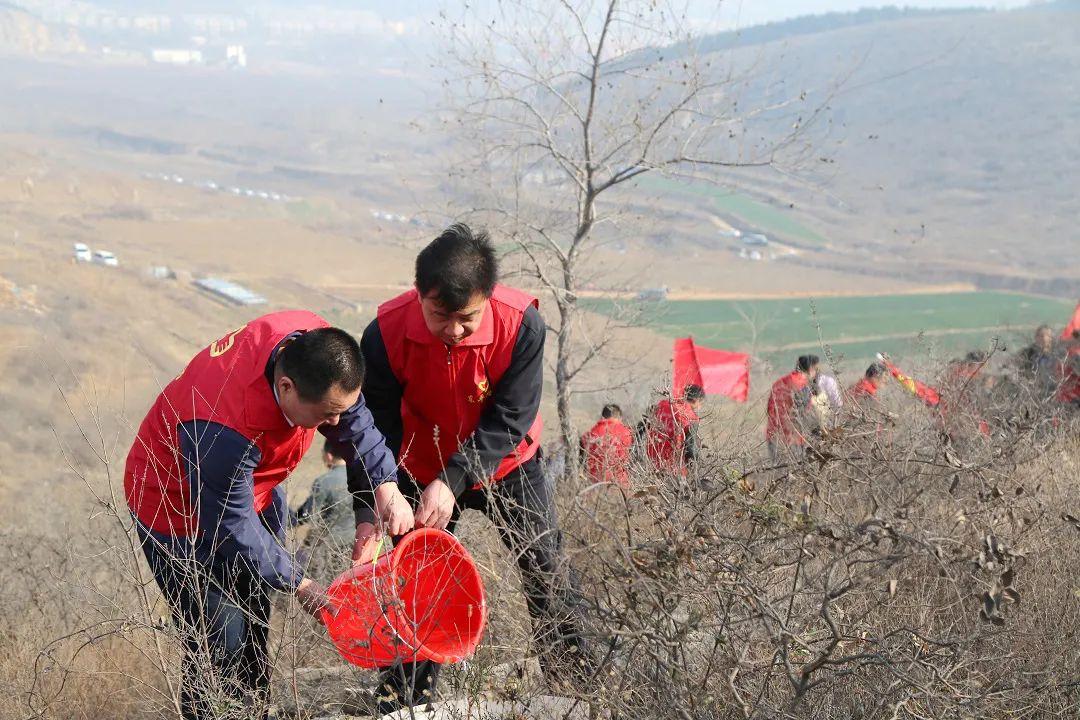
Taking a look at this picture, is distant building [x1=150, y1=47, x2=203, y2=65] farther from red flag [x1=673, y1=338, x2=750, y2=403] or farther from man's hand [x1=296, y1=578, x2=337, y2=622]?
man's hand [x1=296, y1=578, x2=337, y2=622]

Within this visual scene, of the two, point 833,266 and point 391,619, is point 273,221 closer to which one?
point 833,266

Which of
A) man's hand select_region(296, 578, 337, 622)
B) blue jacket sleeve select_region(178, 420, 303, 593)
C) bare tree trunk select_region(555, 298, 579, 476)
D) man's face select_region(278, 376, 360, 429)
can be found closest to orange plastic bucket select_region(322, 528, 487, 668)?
man's hand select_region(296, 578, 337, 622)

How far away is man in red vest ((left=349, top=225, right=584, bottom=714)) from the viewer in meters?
3.21

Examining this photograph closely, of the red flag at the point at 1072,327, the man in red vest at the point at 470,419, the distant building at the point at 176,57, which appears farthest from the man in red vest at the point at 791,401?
the distant building at the point at 176,57

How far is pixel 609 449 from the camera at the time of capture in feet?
14.1

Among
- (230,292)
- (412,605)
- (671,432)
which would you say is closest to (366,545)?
(412,605)

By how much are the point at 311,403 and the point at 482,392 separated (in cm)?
76

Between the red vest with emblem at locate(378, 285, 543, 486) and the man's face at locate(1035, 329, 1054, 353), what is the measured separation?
5878 mm

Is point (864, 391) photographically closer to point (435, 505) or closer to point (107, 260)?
point (435, 505)

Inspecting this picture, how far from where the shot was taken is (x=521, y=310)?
3434mm

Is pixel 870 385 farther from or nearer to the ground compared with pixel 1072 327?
nearer to the ground

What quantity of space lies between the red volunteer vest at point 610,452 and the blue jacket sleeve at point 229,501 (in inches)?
40.0

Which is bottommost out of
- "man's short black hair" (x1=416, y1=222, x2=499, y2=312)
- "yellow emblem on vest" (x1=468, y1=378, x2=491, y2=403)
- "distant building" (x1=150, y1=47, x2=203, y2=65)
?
"yellow emblem on vest" (x1=468, y1=378, x2=491, y2=403)

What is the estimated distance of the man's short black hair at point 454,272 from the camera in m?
3.09
